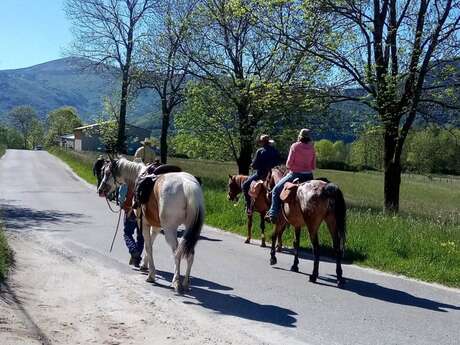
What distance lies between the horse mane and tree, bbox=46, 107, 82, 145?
435 feet

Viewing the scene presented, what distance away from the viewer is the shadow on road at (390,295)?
25.8ft

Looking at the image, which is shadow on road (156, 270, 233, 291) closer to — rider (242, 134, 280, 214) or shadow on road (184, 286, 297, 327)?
shadow on road (184, 286, 297, 327)

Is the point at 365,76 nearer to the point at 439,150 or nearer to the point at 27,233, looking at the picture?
the point at 27,233

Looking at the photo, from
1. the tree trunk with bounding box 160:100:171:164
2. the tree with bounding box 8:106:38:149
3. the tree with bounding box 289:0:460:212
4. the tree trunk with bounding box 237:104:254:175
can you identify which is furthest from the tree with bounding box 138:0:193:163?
the tree with bounding box 8:106:38:149

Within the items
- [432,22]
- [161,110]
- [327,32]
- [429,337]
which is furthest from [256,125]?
[429,337]

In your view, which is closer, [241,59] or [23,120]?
[241,59]

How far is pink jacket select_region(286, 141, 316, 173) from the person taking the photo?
10328mm

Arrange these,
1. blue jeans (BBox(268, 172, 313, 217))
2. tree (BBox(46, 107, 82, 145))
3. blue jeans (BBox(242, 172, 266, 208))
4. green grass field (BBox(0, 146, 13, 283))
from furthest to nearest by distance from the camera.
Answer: tree (BBox(46, 107, 82, 145))
blue jeans (BBox(242, 172, 266, 208))
blue jeans (BBox(268, 172, 313, 217))
green grass field (BBox(0, 146, 13, 283))

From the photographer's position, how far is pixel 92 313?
272 inches

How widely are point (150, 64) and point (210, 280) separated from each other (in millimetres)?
26276

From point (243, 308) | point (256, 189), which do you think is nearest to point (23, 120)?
point (256, 189)

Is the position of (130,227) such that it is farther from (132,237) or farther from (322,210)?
(322,210)

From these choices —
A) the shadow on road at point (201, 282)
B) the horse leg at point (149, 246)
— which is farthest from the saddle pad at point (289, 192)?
the horse leg at point (149, 246)

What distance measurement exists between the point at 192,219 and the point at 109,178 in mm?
3102
